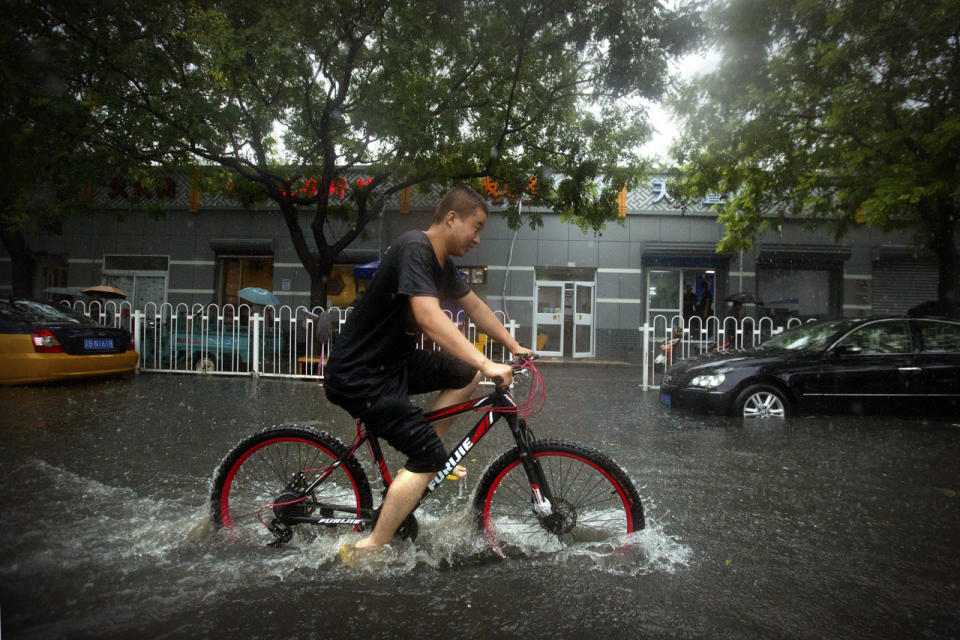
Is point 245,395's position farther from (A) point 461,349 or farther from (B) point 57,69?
(A) point 461,349

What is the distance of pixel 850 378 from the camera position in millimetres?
6484

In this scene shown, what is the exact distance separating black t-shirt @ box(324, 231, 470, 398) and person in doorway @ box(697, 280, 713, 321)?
15.9m

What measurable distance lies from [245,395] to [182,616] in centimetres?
615

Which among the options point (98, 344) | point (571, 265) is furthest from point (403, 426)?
point (571, 265)

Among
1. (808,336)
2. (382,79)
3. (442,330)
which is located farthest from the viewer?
(382,79)

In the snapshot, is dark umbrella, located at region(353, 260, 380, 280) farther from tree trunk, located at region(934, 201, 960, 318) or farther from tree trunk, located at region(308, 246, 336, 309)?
tree trunk, located at region(934, 201, 960, 318)

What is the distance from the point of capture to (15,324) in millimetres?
7520

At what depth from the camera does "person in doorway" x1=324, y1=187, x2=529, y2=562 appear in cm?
234

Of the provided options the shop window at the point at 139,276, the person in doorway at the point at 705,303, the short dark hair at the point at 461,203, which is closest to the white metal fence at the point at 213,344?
the short dark hair at the point at 461,203

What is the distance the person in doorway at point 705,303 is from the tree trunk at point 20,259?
63.0 ft

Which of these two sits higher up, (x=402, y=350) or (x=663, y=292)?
(x=663, y=292)

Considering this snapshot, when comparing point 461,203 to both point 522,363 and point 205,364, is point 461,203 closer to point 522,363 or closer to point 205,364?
point 522,363

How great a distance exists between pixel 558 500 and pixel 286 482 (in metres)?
1.32

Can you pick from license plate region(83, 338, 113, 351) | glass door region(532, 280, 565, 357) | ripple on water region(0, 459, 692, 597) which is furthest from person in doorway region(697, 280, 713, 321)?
ripple on water region(0, 459, 692, 597)
